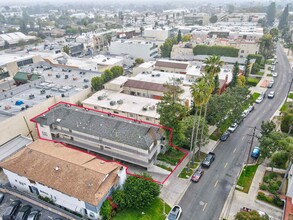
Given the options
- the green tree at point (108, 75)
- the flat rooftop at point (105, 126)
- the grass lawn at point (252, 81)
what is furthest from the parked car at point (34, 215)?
the grass lawn at point (252, 81)

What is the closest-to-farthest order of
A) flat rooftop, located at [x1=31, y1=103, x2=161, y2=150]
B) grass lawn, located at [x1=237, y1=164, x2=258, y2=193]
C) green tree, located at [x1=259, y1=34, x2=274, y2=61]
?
grass lawn, located at [x1=237, y1=164, x2=258, y2=193], flat rooftop, located at [x1=31, y1=103, x2=161, y2=150], green tree, located at [x1=259, y1=34, x2=274, y2=61]

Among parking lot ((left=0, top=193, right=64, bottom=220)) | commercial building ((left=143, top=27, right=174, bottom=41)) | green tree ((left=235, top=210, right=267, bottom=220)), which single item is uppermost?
commercial building ((left=143, top=27, right=174, bottom=41))

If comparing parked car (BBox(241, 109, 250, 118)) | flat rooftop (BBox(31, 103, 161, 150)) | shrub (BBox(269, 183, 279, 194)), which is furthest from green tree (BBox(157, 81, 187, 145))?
parked car (BBox(241, 109, 250, 118))

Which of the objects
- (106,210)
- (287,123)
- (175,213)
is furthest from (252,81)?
(106,210)

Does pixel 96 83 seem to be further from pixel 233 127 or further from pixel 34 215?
pixel 34 215

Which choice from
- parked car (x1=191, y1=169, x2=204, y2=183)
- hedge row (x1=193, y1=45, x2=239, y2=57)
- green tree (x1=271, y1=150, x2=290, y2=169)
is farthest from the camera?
hedge row (x1=193, y1=45, x2=239, y2=57)

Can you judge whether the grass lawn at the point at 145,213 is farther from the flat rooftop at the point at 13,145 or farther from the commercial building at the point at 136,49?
the commercial building at the point at 136,49

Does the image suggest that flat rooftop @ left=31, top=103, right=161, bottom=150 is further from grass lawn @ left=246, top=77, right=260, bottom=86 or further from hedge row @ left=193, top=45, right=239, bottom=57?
hedge row @ left=193, top=45, right=239, bottom=57
